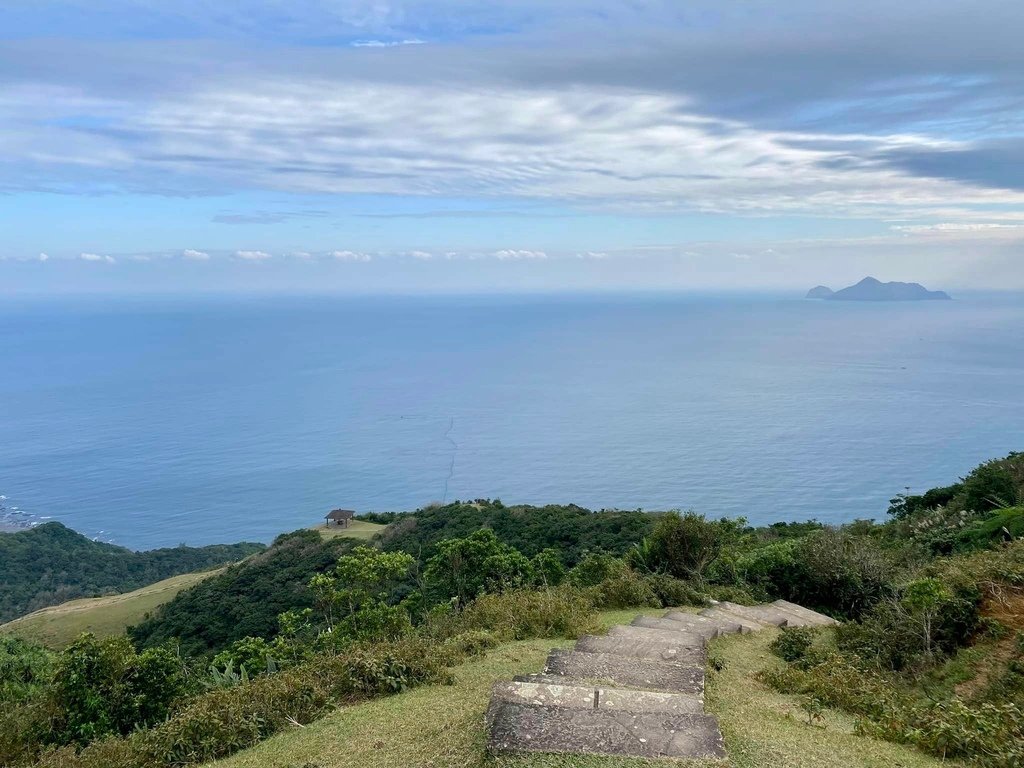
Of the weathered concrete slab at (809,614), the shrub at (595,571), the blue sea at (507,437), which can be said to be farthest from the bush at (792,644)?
the blue sea at (507,437)

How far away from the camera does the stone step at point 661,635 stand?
26.6ft

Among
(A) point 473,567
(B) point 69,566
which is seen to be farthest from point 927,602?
(B) point 69,566

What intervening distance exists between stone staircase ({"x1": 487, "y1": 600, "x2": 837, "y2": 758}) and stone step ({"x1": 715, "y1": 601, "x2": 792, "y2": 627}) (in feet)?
10.4

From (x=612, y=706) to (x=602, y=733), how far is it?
0.37m

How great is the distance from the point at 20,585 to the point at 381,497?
3725 cm

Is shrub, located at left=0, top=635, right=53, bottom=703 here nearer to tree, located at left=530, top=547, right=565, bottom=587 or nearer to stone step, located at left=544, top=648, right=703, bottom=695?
stone step, located at left=544, top=648, right=703, bottom=695

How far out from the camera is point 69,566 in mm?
55938

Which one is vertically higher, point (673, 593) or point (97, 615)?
point (673, 593)

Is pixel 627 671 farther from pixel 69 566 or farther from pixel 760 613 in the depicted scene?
pixel 69 566

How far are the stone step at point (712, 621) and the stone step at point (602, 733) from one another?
4.17 metres

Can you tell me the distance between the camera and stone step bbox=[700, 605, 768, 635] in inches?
378

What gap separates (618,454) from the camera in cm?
9019

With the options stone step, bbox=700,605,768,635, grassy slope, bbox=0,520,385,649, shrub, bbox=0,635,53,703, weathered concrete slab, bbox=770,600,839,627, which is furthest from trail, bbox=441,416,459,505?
stone step, bbox=700,605,768,635

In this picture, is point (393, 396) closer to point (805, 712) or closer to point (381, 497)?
point (381, 497)
